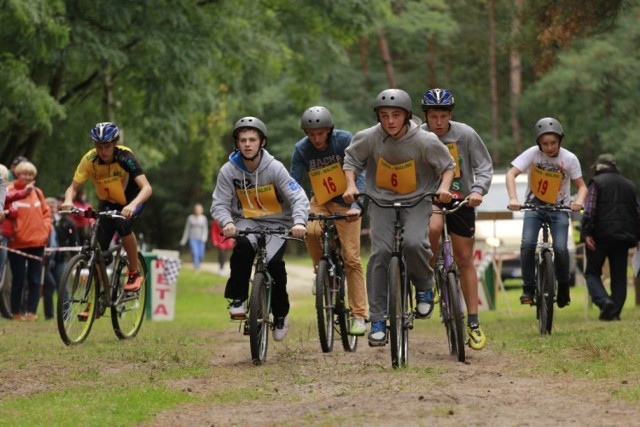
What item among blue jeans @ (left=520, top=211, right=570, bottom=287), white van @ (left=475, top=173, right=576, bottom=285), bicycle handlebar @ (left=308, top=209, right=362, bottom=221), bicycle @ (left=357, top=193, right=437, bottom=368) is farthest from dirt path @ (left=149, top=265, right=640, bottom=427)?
white van @ (left=475, top=173, right=576, bottom=285)

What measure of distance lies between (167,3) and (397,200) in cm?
1440

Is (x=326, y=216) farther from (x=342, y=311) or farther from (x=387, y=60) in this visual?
(x=387, y=60)

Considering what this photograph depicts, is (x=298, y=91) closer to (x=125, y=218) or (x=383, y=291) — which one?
(x=125, y=218)

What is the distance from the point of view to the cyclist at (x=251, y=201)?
10844mm

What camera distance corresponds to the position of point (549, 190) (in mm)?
13250

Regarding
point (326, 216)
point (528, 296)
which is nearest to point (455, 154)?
point (326, 216)

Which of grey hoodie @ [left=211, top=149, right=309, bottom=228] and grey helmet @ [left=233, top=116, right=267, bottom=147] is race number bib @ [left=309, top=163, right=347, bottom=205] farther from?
grey helmet @ [left=233, top=116, right=267, bottom=147]

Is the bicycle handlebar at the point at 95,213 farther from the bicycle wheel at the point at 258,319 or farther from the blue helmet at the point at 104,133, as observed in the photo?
the bicycle wheel at the point at 258,319

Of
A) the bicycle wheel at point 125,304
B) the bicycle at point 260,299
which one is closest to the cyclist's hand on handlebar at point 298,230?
the bicycle at point 260,299

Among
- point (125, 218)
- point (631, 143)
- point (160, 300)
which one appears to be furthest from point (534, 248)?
point (631, 143)

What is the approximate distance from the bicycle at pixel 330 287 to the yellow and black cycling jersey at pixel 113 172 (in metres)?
2.05

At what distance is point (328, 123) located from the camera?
1165 cm

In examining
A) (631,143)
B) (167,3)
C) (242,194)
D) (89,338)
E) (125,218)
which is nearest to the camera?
(242,194)

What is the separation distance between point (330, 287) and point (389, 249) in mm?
1487
